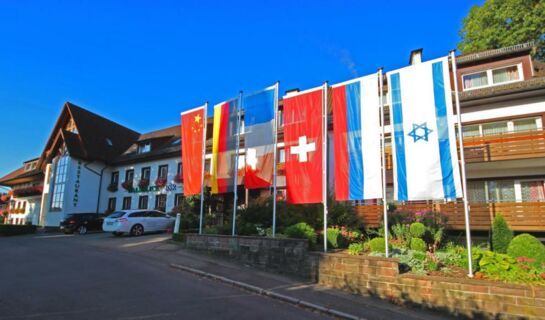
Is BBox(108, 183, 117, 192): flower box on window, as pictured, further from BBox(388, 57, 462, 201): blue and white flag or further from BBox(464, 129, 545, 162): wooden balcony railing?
BBox(388, 57, 462, 201): blue and white flag

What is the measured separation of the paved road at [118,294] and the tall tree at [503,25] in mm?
25982

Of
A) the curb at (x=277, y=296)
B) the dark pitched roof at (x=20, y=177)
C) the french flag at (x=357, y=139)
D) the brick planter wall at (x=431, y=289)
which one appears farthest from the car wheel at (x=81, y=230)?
the french flag at (x=357, y=139)

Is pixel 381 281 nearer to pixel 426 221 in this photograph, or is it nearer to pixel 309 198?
pixel 309 198

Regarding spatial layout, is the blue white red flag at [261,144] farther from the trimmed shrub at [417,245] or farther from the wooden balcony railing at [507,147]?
the wooden balcony railing at [507,147]

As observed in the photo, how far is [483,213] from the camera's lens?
44.4ft

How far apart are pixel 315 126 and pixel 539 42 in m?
21.7

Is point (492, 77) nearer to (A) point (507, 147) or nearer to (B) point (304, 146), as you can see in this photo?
(A) point (507, 147)

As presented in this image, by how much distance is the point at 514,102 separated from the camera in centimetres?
1542

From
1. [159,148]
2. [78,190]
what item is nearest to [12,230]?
[78,190]

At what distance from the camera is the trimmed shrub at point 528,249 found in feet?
27.1

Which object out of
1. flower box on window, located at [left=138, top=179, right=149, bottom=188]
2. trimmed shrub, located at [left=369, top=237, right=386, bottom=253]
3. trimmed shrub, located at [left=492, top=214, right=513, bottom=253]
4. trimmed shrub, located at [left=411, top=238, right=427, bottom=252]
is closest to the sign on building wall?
flower box on window, located at [left=138, top=179, right=149, bottom=188]

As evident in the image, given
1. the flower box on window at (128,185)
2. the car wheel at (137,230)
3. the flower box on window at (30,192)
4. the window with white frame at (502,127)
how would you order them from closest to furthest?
1. the window with white frame at (502,127)
2. the car wheel at (137,230)
3. the flower box on window at (128,185)
4. the flower box on window at (30,192)

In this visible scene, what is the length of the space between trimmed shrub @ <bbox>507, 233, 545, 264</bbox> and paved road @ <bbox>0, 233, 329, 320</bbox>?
218 inches

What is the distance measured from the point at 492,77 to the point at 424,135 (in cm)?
1182
